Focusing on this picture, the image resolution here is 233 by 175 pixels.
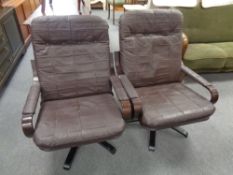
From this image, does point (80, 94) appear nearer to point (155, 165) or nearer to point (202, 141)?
point (155, 165)

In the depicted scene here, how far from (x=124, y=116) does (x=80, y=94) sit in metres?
0.49

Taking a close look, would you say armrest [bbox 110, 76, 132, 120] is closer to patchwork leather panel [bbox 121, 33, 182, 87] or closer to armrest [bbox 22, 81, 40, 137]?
patchwork leather panel [bbox 121, 33, 182, 87]

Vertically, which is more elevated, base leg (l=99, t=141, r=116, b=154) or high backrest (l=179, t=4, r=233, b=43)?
high backrest (l=179, t=4, r=233, b=43)

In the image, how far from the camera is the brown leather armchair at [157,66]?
143 centimetres

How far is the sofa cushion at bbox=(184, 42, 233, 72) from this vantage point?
217cm

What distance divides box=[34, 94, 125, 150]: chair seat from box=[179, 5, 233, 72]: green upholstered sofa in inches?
49.6

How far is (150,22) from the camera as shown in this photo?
1.59m

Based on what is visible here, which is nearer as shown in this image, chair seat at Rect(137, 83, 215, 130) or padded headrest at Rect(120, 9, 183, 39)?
chair seat at Rect(137, 83, 215, 130)

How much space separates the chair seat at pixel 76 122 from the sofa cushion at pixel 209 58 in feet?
3.82

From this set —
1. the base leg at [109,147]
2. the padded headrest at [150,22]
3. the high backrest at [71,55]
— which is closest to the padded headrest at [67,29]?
the high backrest at [71,55]

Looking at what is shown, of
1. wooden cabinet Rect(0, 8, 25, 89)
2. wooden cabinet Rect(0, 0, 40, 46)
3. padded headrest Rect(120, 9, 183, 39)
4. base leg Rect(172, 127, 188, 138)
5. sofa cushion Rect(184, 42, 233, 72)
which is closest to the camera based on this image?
padded headrest Rect(120, 9, 183, 39)

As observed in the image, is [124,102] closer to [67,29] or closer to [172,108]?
[172,108]

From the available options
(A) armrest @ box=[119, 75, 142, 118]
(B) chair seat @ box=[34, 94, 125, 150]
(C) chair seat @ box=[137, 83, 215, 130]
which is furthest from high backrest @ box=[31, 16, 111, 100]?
(C) chair seat @ box=[137, 83, 215, 130]

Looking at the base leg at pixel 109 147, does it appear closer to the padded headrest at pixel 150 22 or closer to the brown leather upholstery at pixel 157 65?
the brown leather upholstery at pixel 157 65
